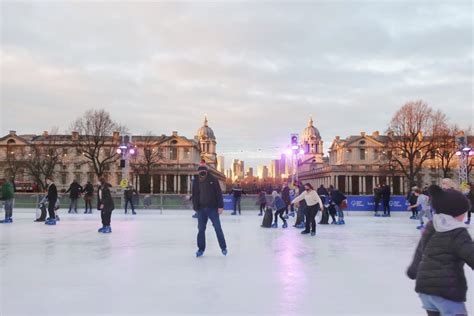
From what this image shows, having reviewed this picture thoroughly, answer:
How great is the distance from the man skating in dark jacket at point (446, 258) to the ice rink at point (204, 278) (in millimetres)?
1560

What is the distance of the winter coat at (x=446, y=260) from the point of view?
10.2 feet

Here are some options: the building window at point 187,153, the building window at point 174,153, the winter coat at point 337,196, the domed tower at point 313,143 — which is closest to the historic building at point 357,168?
the domed tower at point 313,143

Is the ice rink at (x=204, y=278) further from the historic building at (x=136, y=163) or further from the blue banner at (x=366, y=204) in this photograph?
the historic building at (x=136, y=163)

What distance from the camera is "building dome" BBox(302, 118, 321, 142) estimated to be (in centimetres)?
14438

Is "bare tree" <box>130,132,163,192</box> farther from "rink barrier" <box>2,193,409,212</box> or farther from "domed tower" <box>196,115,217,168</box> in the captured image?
"domed tower" <box>196,115,217,168</box>

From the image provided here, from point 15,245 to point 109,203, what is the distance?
3.40m

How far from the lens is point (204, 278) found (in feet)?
20.9

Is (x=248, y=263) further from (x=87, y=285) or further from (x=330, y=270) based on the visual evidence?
(x=87, y=285)

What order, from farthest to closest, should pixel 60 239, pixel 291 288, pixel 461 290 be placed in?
pixel 60 239 → pixel 291 288 → pixel 461 290

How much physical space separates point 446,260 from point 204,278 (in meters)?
3.88

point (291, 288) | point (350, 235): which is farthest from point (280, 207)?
point (291, 288)

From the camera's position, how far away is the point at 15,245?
10.1m

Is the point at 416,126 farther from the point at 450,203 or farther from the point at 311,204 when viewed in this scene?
the point at 450,203

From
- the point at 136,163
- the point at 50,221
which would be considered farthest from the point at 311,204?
the point at 136,163
